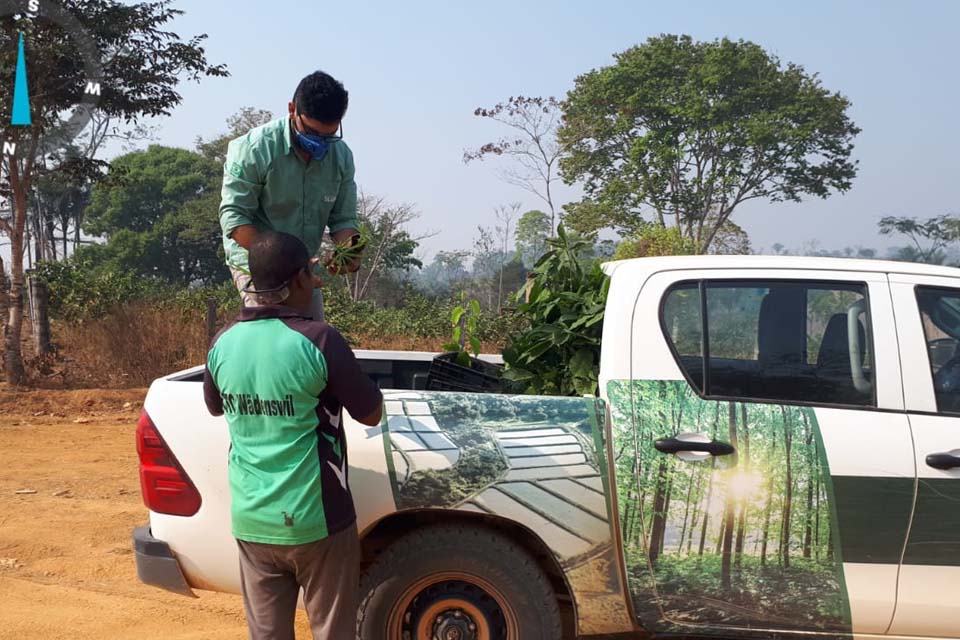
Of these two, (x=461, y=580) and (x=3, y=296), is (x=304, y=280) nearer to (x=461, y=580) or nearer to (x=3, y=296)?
(x=461, y=580)

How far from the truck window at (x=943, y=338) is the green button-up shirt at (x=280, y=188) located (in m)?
2.48

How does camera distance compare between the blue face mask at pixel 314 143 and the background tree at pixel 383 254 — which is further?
the background tree at pixel 383 254

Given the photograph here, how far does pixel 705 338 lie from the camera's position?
3.26 metres

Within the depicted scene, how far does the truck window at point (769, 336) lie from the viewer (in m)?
3.19

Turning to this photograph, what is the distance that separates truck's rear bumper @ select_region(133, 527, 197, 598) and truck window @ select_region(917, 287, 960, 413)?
2836 mm

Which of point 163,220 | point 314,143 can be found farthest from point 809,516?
point 163,220

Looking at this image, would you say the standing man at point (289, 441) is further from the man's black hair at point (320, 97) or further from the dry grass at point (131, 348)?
the dry grass at point (131, 348)

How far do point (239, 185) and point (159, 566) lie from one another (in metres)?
1.57

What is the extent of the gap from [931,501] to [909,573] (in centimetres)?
26

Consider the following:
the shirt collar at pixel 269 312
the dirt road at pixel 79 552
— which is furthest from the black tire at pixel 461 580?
the dirt road at pixel 79 552

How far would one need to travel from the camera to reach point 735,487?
3.04 meters

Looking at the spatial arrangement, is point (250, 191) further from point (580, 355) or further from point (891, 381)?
point (891, 381)

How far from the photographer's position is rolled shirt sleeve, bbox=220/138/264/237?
12.0 feet

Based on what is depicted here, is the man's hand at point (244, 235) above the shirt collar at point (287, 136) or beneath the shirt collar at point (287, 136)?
beneath
